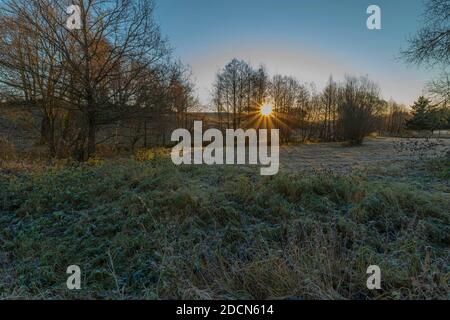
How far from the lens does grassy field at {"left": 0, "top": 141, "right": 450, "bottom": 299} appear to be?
2.48 metres

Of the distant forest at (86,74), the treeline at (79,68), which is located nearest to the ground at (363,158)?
the distant forest at (86,74)

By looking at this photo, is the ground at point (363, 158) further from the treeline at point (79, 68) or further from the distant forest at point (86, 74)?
the treeline at point (79, 68)

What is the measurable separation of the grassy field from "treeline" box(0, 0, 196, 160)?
15.6 ft

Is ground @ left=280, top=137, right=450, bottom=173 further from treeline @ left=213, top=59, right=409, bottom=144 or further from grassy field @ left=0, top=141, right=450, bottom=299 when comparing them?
treeline @ left=213, top=59, right=409, bottom=144

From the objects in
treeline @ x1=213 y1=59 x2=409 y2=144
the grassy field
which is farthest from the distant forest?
treeline @ x1=213 y1=59 x2=409 y2=144

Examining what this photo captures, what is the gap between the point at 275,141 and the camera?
73.1 feet

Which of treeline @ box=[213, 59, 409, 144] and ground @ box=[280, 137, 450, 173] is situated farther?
treeline @ box=[213, 59, 409, 144]

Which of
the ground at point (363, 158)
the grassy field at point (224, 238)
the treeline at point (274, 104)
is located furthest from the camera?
the treeline at point (274, 104)

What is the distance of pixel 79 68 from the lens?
893cm

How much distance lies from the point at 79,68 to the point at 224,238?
908 cm

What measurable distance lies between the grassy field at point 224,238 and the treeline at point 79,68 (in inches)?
187

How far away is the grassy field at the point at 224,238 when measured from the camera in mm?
2484

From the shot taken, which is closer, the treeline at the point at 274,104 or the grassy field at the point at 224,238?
the grassy field at the point at 224,238

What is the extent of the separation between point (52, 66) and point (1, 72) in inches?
77.2
